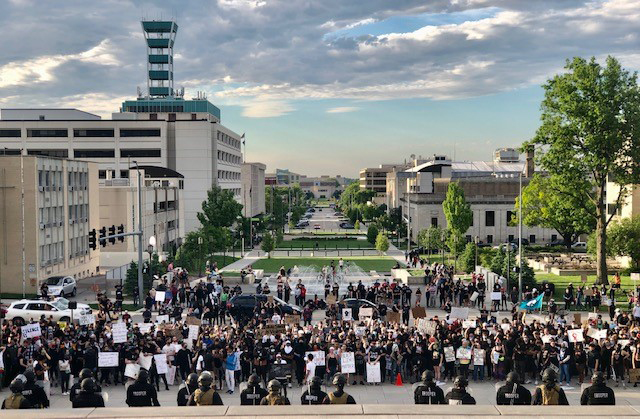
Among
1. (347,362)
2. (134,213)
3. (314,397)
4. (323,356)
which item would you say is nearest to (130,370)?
(323,356)

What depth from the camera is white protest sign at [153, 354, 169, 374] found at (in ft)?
70.2

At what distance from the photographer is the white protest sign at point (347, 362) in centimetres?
2147

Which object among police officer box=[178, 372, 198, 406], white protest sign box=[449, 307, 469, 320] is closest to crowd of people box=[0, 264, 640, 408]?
white protest sign box=[449, 307, 469, 320]

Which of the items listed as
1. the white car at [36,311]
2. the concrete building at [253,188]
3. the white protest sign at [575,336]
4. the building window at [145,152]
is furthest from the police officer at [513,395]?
the concrete building at [253,188]

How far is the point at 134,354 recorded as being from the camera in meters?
22.0

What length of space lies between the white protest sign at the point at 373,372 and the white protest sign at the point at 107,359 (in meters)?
8.21

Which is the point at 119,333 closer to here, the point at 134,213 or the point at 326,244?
the point at 134,213

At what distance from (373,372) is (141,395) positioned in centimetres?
1004

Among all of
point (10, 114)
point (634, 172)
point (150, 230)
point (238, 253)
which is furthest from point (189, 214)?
point (634, 172)

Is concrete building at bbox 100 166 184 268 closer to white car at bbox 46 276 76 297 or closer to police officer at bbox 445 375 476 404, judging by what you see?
white car at bbox 46 276 76 297

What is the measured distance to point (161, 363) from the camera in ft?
70.5

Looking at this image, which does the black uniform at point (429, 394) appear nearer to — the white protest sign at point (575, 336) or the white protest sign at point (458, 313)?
the white protest sign at point (575, 336)

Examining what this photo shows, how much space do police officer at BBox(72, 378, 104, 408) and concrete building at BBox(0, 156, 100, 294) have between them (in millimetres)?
37615

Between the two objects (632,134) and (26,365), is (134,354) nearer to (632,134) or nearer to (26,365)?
(26,365)
